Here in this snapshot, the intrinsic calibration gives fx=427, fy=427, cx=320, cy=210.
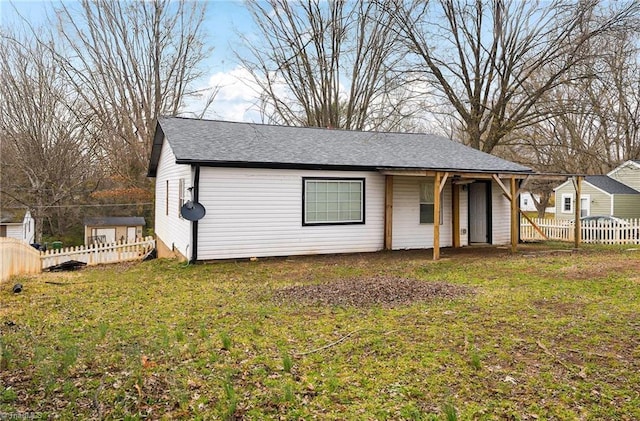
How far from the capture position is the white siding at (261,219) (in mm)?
10438

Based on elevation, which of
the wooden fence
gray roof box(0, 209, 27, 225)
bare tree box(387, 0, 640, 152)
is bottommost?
the wooden fence

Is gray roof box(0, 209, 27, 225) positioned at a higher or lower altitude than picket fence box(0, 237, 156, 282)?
higher

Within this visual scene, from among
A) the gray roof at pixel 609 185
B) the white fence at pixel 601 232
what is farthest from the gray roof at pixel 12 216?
the gray roof at pixel 609 185

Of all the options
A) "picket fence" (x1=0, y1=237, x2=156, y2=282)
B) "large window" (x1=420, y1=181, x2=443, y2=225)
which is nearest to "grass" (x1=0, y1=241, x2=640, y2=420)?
"picket fence" (x1=0, y1=237, x2=156, y2=282)

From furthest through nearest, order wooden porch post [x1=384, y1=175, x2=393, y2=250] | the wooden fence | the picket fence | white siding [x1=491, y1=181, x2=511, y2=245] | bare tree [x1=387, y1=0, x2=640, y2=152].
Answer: bare tree [x1=387, y1=0, x2=640, y2=152]
white siding [x1=491, y1=181, x2=511, y2=245]
wooden porch post [x1=384, y1=175, x2=393, y2=250]
the picket fence
the wooden fence

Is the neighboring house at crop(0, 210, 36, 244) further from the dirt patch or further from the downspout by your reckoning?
the dirt patch

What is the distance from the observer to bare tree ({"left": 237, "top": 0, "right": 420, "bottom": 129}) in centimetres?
2258

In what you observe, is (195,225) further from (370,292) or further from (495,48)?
(495,48)

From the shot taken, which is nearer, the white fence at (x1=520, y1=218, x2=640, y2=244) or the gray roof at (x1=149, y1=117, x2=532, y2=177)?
the gray roof at (x1=149, y1=117, x2=532, y2=177)

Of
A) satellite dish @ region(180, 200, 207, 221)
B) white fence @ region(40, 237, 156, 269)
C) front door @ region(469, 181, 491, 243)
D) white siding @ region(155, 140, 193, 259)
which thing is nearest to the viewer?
satellite dish @ region(180, 200, 207, 221)

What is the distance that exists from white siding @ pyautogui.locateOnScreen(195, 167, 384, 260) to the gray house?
18212 millimetres

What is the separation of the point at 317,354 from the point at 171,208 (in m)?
9.98

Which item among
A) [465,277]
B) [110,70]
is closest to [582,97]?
[465,277]

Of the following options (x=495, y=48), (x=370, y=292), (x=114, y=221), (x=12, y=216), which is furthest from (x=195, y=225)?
(x=12, y=216)
